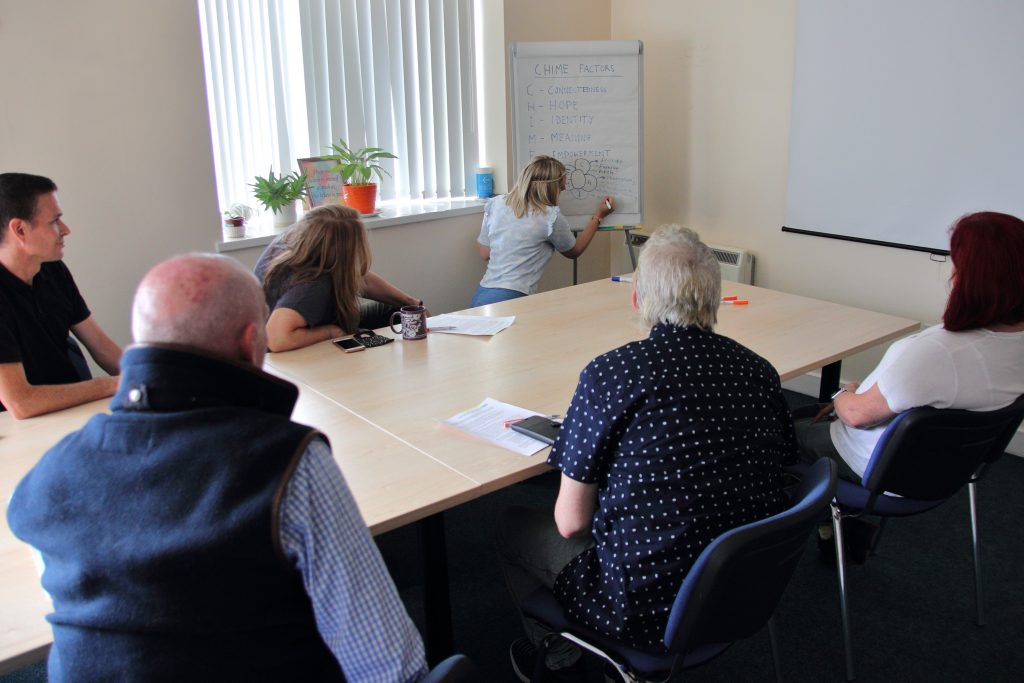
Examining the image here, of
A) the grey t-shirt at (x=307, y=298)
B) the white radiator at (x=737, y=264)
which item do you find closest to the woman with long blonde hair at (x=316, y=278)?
the grey t-shirt at (x=307, y=298)

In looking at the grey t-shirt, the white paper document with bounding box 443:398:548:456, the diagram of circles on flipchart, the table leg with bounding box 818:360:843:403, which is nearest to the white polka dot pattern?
the white paper document with bounding box 443:398:548:456

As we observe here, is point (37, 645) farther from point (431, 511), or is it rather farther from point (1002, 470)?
point (1002, 470)

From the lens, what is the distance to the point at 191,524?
107cm

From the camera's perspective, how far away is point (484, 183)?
4898 mm

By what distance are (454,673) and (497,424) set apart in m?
0.92

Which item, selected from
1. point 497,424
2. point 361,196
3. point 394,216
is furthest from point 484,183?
point 497,424

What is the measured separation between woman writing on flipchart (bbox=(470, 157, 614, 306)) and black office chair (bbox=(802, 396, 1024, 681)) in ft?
7.17

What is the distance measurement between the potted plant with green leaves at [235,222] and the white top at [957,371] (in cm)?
293

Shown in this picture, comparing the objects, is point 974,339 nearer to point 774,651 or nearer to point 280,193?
point 774,651

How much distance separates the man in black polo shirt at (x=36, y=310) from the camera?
222 cm

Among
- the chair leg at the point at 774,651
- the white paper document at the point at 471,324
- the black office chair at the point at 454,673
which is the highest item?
the white paper document at the point at 471,324

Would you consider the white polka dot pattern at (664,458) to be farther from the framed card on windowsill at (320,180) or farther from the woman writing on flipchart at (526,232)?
the framed card on windowsill at (320,180)

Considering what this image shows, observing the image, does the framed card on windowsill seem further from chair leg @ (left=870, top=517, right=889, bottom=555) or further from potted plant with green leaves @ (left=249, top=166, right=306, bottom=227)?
chair leg @ (left=870, top=517, right=889, bottom=555)

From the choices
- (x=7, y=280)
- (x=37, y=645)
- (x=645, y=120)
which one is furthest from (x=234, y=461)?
(x=645, y=120)
